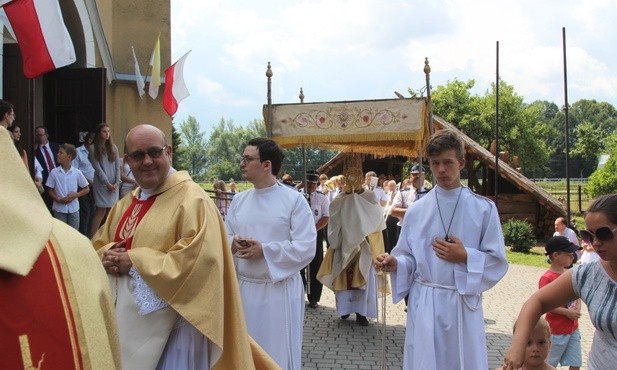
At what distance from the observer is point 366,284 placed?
8719 mm

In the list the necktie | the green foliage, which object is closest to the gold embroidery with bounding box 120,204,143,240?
the necktie

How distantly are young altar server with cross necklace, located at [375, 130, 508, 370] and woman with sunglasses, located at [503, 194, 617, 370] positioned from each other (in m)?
1.21

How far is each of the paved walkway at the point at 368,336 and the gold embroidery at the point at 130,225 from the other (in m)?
3.72

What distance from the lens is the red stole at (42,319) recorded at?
1.18 metres

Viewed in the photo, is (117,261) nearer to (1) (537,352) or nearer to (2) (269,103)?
(1) (537,352)

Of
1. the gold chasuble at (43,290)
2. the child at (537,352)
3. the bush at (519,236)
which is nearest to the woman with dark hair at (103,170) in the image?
the child at (537,352)

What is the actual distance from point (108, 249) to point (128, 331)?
44 centimetres

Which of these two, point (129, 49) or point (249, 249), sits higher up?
point (129, 49)

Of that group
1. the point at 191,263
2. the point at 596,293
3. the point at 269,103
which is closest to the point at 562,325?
the point at 596,293

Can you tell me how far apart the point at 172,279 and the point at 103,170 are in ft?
22.6

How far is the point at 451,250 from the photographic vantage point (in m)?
4.03

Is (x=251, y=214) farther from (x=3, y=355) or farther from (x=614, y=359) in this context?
→ (x=3, y=355)

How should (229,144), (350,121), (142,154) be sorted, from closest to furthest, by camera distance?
(142,154)
(350,121)
(229,144)

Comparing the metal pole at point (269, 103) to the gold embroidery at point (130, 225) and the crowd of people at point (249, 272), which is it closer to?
the crowd of people at point (249, 272)
